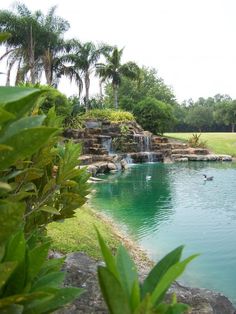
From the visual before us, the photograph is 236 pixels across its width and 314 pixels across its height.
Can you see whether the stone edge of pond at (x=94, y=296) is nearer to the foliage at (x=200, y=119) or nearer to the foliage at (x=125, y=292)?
the foliage at (x=125, y=292)

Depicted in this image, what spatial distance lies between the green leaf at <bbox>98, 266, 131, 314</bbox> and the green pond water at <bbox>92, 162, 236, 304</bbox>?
5.07 metres

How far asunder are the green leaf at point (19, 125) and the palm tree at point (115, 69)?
36209 mm

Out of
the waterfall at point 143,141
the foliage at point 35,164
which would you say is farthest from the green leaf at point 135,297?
the waterfall at point 143,141

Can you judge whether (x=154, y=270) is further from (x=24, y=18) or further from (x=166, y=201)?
(x=24, y=18)

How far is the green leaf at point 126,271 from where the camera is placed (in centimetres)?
90

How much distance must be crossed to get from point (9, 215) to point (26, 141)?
0.48ft

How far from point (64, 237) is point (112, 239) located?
113 cm

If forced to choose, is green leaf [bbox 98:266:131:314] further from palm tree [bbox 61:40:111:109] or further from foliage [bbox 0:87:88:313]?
palm tree [bbox 61:40:111:109]

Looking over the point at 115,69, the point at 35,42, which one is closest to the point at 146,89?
the point at 115,69

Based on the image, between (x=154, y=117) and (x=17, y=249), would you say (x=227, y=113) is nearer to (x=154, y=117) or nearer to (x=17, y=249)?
(x=154, y=117)

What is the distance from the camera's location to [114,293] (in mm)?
828

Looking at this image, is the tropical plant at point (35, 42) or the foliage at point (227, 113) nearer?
the tropical plant at point (35, 42)

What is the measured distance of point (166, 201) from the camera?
12.5 meters

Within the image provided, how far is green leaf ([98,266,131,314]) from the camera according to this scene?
823 mm
